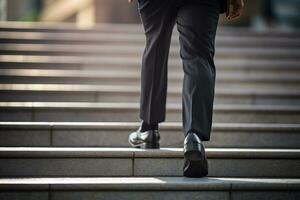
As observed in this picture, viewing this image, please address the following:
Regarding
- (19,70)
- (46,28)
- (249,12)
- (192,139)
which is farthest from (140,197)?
(249,12)

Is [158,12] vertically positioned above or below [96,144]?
above

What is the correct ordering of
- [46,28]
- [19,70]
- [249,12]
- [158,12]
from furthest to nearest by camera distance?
[249,12] → [46,28] → [19,70] → [158,12]

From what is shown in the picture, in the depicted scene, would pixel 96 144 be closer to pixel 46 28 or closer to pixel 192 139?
pixel 192 139

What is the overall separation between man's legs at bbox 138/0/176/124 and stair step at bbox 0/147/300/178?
0.79ft

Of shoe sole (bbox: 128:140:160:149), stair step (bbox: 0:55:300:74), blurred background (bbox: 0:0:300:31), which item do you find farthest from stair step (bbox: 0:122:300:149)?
blurred background (bbox: 0:0:300:31)

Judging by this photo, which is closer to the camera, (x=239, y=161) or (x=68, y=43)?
(x=239, y=161)

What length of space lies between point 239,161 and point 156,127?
54cm

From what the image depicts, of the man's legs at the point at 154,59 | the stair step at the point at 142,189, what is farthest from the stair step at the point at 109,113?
the stair step at the point at 142,189

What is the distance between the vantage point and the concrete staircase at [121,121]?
3859mm

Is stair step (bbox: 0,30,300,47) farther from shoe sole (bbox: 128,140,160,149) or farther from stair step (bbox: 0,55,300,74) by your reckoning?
shoe sole (bbox: 128,140,160,149)

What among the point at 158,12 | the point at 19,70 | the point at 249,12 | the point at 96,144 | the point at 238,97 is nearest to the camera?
the point at 158,12

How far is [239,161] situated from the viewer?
166 inches

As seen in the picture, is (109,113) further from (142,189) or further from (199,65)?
(199,65)

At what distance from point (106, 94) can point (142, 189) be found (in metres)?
2.00
